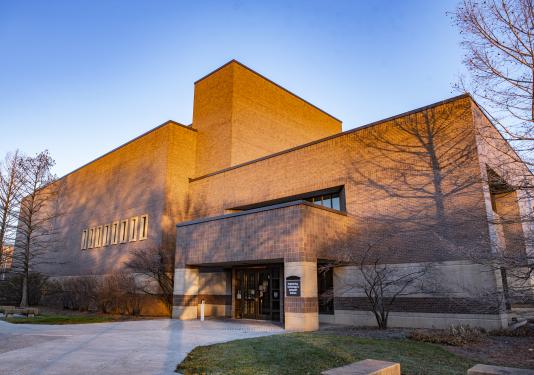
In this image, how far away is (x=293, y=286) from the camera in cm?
1606

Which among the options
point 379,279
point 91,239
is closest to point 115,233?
point 91,239

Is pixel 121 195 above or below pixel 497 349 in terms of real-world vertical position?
above

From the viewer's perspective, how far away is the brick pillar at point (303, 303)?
1556 cm

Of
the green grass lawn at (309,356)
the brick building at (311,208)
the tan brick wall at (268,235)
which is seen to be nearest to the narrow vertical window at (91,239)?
the brick building at (311,208)

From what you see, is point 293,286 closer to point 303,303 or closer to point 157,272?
point 303,303

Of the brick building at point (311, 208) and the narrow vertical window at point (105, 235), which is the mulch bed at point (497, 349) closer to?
the brick building at point (311, 208)

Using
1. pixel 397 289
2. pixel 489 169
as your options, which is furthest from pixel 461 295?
pixel 489 169

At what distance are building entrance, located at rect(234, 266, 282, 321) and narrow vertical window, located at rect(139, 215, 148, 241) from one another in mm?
8418

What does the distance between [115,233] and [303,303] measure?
20405mm

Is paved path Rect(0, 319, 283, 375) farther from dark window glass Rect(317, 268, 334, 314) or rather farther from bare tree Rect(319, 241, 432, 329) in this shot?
dark window glass Rect(317, 268, 334, 314)

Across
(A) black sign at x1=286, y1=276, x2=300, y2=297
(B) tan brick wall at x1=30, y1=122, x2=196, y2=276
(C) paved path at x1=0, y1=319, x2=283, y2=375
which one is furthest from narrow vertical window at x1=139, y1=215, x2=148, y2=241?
(A) black sign at x1=286, y1=276, x2=300, y2=297

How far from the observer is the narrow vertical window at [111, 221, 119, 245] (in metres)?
30.9

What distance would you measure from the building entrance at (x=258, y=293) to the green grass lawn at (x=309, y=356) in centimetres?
837

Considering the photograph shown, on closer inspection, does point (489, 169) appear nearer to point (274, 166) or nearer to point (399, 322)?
point (399, 322)
